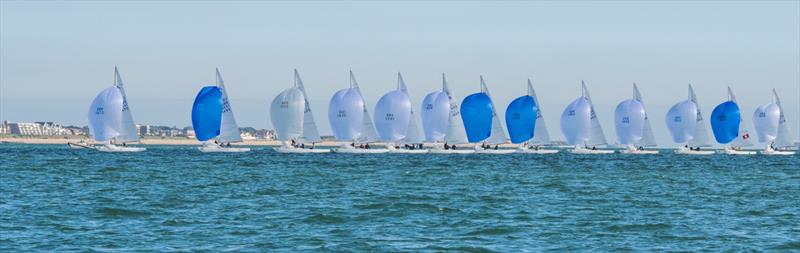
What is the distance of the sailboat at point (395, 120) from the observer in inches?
5300

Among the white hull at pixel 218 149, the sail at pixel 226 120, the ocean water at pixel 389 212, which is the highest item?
the sail at pixel 226 120

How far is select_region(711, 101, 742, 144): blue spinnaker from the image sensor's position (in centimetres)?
14988

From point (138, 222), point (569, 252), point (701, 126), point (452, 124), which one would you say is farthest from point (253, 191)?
point (701, 126)

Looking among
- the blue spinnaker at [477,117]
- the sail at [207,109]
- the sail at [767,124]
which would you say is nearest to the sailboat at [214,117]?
the sail at [207,109]

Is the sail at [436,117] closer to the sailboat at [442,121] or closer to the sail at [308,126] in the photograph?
the sailboat at [442,121]

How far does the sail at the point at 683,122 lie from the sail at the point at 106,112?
214ft

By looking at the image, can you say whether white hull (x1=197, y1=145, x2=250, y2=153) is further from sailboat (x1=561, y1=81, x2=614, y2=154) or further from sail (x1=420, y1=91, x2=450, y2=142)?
sailboat (x1=561, y1=81, x2=614, y2=154)

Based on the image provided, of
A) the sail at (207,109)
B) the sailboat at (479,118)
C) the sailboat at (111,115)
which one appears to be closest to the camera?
the sailboat at (111,115)

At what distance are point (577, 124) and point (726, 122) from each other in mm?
17587

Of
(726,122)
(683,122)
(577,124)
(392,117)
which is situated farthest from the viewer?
(683,122)

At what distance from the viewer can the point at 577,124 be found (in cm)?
14762

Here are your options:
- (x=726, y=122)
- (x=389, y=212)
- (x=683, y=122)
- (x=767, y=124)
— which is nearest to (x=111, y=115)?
(x=683, y=122)

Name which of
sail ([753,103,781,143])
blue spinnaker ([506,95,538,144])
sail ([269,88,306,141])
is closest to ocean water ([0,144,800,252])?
sail ([269,88,306,141])

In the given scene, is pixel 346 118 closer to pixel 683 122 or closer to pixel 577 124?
pixel 577 124
